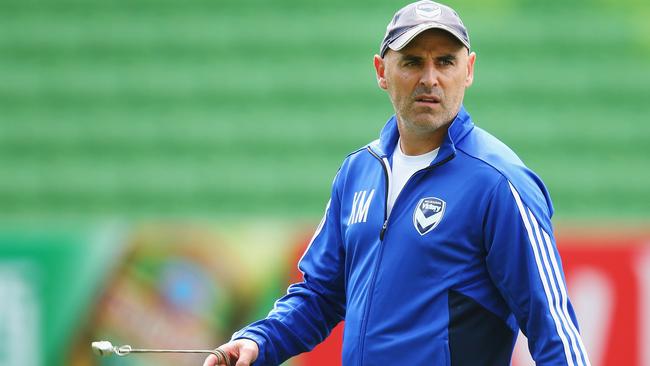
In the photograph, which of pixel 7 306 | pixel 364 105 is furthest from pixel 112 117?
pixel 7 306

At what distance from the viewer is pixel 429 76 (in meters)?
2.40

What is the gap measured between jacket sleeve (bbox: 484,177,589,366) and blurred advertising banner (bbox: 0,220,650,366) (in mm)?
2034

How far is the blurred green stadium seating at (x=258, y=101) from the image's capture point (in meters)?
5.82

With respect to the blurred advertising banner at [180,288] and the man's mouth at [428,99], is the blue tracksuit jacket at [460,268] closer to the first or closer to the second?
the man's mouth at [428,99]

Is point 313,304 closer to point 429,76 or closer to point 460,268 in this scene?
point 460,268

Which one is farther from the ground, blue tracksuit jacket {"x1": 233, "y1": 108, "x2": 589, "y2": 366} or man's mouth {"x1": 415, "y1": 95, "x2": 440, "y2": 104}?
man's mouth {"x1": 415, "y1": 95, "x2": 440, "y2": 104}

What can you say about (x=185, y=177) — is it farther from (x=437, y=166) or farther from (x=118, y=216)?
(x=437, y=166)

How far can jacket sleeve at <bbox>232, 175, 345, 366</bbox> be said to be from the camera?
2.66m

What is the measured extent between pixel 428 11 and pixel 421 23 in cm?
4

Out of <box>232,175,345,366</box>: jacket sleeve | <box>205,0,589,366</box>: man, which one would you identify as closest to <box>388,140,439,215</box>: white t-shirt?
<box>205,0,589,366</box>: man

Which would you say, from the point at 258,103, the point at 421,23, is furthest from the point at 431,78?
the point at 258,103

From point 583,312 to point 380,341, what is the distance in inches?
82.7

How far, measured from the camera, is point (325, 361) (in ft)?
14.2

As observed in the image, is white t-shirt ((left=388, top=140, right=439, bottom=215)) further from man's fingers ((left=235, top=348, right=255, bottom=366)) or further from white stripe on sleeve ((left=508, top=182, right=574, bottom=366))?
man's fingers ((left=235, top=348, right=255, bottom=366))
